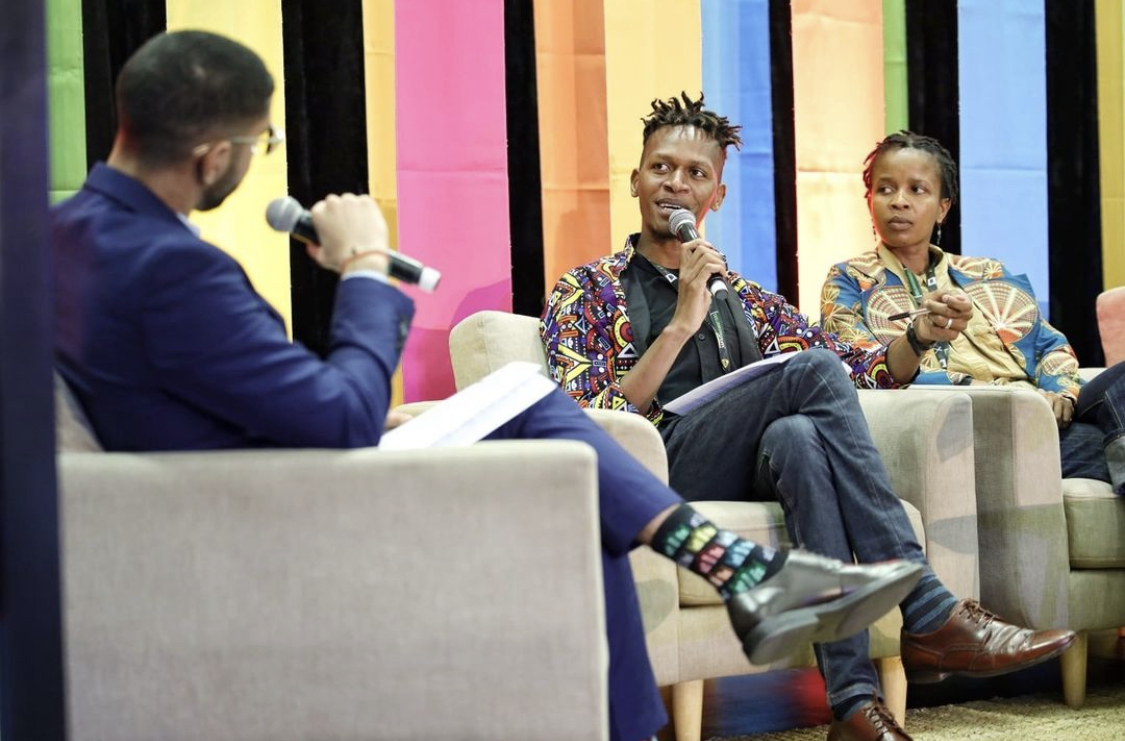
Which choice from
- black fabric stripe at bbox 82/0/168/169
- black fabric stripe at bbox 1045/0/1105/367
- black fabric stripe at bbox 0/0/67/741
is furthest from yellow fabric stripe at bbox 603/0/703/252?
black fabric stripe at bbox 0/0/67/741

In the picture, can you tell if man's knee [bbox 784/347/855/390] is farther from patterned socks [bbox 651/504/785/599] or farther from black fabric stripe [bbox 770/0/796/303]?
black fabric stripe [bbox 770/0/796/303]

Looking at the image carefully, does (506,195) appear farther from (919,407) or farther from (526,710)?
(526,710)

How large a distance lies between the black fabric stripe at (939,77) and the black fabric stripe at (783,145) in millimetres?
411

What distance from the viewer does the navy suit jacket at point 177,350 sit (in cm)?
139

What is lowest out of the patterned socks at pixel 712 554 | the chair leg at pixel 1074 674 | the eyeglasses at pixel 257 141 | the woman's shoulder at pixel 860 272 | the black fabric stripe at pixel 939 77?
the chair leg at pixel 1074 674

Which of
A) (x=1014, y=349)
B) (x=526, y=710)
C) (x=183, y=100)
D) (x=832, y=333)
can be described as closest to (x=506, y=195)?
(x=832, y=333)

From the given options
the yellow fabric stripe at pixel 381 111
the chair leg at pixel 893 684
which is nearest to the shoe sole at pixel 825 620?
the chair leg at pixel 893 684

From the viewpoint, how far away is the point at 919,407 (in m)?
2.54

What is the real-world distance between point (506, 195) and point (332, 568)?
1769mm

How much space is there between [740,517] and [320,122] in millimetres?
1250

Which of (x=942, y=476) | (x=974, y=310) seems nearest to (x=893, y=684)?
(x=942, y=476)

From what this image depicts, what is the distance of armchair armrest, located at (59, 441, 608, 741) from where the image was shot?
4.54 feet

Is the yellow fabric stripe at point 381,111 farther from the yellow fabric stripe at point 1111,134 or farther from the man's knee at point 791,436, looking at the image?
the yellow fabric stripe at point 1111,134

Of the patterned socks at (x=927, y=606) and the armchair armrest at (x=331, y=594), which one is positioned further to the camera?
the patterned socks at (x=927, y=606)
